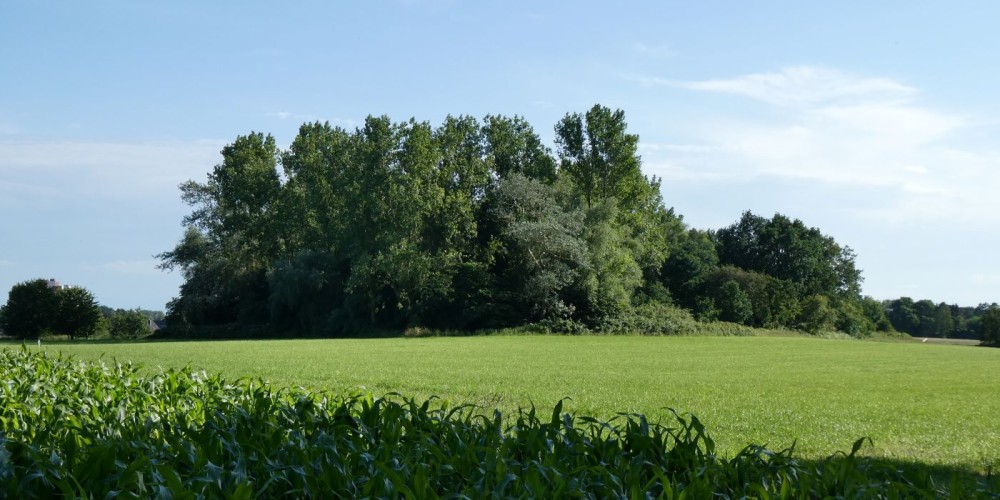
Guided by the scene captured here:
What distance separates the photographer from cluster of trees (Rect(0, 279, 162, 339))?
5462 cm

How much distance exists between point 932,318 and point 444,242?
74.5 metres

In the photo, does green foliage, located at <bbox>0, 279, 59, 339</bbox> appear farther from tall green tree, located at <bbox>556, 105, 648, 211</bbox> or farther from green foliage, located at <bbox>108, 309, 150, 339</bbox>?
tall green tree, located at <bbox>556, 105, 648, 211</bbox>

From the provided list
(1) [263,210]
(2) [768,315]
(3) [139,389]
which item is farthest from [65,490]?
(2) [768,315]

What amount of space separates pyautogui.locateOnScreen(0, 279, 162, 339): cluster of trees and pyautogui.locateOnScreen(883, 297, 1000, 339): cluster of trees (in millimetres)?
86997

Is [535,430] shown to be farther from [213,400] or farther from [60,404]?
[60,404]

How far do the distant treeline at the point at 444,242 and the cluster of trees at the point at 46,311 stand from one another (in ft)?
22.0

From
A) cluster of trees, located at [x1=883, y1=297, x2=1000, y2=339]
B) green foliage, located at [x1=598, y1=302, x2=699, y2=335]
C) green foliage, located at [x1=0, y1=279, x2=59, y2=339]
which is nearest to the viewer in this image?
green foliage, located at [x1=598, y1=302, x2=699, y2=335]

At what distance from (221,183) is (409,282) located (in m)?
22.9

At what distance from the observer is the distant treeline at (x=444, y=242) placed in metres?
48.9

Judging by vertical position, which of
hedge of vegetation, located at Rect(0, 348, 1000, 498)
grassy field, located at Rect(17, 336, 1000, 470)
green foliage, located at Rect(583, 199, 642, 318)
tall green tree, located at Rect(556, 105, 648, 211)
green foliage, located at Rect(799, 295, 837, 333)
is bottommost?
grassy field, located at Rect(17, 336, 1000, 470)

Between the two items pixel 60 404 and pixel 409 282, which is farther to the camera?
pixel 409 282

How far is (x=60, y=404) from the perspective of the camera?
675 centimetres

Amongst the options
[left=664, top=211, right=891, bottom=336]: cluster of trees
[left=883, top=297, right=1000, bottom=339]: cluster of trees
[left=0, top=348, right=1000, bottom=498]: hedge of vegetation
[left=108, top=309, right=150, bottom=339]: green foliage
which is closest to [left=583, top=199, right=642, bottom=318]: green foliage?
[left=664, top=211, right=891, bottom=336]: cluster of trees

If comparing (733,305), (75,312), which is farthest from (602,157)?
(75,312)
